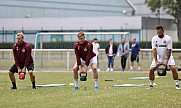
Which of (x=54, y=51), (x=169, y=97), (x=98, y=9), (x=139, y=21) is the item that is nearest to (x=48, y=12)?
(x=98, y=9)

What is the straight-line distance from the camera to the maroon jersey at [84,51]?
60.1 ft

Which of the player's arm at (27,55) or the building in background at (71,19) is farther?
the building in background at (71,19)

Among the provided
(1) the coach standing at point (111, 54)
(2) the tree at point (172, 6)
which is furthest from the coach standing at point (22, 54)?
(2) the tree at point (172, 6)

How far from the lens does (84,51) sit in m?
18.4

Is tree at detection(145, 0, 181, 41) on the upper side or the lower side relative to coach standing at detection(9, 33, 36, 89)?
upper

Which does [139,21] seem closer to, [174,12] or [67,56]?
[174,12]

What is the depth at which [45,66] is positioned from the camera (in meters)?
36.7

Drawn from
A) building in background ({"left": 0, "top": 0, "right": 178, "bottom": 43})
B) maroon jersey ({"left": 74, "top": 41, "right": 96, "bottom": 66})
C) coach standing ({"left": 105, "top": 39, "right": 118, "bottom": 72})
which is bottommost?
coach standing ({"left": 105, "top": 39, "right": 118, "bottom": 72})

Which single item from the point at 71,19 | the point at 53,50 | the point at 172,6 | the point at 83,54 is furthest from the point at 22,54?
the point at 71,19

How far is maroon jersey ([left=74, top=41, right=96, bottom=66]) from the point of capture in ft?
60.1

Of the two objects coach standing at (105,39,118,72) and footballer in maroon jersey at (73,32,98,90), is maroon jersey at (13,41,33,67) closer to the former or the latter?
footballer in maroon jersey at (73,32,98,90)

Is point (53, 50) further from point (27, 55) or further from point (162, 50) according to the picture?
point (162, 50)

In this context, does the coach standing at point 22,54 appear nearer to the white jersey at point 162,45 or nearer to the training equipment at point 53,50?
the white jersey at point 162,45

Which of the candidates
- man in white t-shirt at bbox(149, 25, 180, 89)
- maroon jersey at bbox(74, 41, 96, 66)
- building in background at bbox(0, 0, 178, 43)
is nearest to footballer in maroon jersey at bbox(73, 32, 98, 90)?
maroon jersey at bbox(74, 41, 96, 66)
